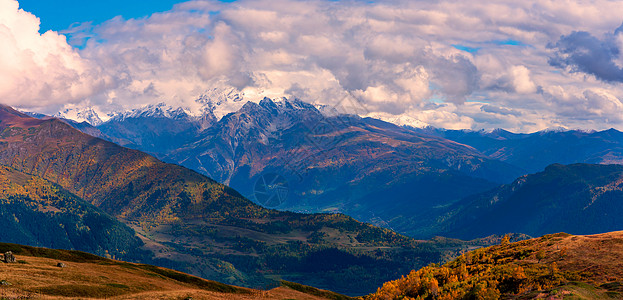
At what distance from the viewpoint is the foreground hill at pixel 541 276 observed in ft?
346

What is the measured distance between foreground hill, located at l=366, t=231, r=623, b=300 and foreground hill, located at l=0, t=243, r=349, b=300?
54.7m

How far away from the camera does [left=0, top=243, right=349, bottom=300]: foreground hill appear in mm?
99062

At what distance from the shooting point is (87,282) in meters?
116

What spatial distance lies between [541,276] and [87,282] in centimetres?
11314

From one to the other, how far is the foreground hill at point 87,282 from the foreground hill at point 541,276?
54.7 m

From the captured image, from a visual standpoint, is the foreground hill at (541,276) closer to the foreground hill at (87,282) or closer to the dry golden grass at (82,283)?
the foreground hill at (87,282)

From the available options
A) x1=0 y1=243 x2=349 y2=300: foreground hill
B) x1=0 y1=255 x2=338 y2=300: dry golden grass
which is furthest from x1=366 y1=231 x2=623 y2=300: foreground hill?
x1=0 y1=255 x2=338 y2=300: dry golden grass

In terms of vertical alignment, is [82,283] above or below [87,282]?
below

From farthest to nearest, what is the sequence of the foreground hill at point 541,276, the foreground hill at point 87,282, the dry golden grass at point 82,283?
the foreground hill at point 541,276
the foreground hill at point 87,282
the dry golden grass at point 82,283

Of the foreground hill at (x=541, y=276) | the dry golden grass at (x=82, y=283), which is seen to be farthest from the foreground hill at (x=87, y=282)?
the foreground hill at (x=541, y=276)

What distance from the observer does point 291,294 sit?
173 metres

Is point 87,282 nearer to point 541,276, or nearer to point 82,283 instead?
point 82,283

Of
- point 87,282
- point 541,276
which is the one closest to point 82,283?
point 87,282

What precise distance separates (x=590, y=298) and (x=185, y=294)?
302 ft
